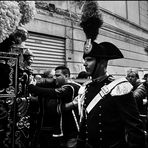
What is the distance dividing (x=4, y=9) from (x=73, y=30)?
25.6 ft

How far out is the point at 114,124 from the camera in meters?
2.25

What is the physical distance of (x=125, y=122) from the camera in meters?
2.15

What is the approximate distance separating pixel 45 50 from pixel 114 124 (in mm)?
7819

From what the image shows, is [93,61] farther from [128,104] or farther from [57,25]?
[57,25]

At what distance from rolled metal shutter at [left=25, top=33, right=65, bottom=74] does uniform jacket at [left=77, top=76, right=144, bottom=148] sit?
6.72 metres

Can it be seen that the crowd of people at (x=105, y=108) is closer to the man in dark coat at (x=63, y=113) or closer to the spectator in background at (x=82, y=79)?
the man in dark coat at (x=63, y=113)

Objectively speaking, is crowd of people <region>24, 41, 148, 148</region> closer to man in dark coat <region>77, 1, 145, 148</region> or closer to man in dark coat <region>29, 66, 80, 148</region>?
man in dark coat <region>77, 1, 145, 148</region>

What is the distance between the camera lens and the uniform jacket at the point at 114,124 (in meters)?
2.08

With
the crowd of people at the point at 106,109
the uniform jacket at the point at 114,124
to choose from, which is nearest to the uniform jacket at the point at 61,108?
the crowd of people at the point at 106,109

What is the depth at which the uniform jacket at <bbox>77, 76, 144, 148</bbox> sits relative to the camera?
208 centimetres

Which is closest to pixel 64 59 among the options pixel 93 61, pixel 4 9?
pixel 4 9

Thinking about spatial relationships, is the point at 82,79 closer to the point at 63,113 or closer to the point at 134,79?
the point at 134,79

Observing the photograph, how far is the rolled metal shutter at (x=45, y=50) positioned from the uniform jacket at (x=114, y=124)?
6.72m

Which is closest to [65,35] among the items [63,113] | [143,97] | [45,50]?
[45,50]
